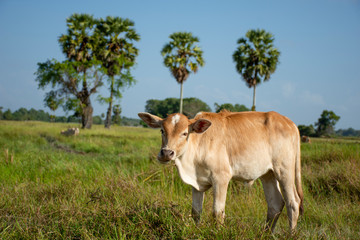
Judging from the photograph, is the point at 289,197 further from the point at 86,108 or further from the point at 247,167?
the point at 86,108

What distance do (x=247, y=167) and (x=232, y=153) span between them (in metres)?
0.28

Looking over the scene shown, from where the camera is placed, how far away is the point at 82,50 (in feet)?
107

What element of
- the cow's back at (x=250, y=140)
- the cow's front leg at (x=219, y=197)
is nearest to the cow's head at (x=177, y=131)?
the cow's back at (x=250, y=140)

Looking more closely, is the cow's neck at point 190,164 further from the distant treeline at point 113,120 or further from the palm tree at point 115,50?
the palm tree at point 115,50

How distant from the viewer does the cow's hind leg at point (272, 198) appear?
4.53 m

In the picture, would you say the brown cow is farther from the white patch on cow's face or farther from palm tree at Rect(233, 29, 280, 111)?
palm tree at Rect(233, 29, 280, 111)

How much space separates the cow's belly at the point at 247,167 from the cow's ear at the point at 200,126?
0.63 metres

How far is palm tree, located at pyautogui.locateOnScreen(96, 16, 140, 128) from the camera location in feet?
112

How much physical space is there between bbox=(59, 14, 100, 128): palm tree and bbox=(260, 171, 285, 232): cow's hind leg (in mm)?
29824

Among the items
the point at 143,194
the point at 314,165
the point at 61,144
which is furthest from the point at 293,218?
the point at 61,144

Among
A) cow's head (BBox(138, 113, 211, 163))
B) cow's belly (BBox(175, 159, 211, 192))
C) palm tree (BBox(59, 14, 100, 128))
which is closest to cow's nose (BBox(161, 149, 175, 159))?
cow's head (BBox(138, 113, 211, 163))

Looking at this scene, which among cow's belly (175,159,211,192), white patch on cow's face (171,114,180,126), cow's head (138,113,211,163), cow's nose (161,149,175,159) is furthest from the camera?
cow's belly (175,159,211,192)

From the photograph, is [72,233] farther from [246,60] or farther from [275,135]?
[246,60]

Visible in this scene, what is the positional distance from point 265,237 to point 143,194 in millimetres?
2021
